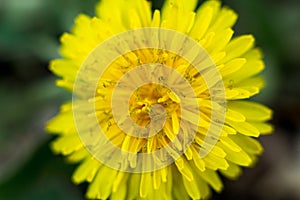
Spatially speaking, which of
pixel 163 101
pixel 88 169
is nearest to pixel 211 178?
pixel 163 101

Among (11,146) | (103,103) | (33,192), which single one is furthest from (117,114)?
(11,146)

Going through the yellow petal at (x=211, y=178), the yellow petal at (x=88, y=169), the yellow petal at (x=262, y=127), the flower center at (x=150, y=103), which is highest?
the flower center at (x=150, y=103)

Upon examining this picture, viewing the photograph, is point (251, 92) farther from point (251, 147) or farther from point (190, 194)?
point (190, 194)

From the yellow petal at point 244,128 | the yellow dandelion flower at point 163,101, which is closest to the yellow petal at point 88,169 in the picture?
the yellow dandelion flower at point 163,101

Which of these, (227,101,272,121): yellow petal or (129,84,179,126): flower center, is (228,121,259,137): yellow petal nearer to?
(227,101,272,121): yellow petal

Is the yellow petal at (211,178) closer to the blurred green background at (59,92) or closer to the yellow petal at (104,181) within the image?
the yellow petal at (104,181)

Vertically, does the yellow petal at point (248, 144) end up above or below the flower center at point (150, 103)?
below

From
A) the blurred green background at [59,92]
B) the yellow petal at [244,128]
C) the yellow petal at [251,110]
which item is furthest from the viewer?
the blurred green background at [59,92]

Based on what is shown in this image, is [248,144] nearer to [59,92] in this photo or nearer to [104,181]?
[104,181]
